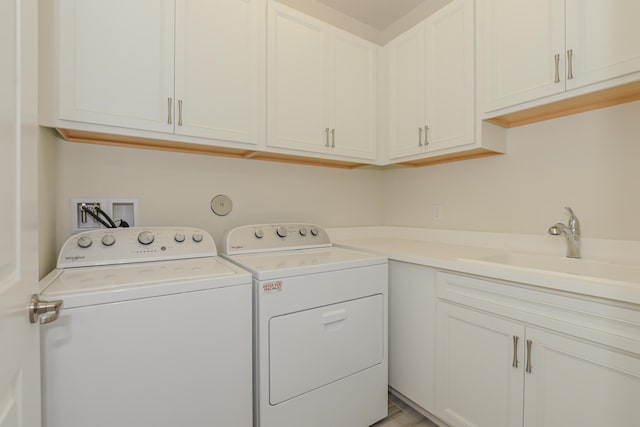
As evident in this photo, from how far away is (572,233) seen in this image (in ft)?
4.77

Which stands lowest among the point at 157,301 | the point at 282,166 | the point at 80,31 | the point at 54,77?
the point at 157,301

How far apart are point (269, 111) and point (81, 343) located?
1.36 metres

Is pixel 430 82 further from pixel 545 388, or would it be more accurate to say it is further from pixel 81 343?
pixel 81 343

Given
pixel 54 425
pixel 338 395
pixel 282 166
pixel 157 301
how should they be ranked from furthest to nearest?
pixel 282 166 → pixel 338 395 → pixel 157 301 → pixel 54 425

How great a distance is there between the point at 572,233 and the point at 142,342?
1.97 m

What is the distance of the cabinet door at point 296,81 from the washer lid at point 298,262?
66cm

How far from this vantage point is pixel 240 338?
1.18 meters

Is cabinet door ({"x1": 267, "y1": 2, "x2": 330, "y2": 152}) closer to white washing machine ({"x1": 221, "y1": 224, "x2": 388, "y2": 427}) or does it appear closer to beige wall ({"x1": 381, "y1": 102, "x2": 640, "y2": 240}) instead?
white washing machine ({"x1": 221, "y1": 224, "x2": 388, "y2": 427})

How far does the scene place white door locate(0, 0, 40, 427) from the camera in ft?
1.75

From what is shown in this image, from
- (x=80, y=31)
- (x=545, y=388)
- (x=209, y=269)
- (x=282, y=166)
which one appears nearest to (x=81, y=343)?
(x=209, y=269)

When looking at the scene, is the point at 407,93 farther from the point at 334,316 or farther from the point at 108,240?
the point at 108,240

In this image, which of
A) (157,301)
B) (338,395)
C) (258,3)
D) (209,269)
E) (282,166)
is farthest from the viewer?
(282,166)

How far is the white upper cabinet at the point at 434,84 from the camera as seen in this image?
5.49ft

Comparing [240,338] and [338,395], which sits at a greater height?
[240,338]
